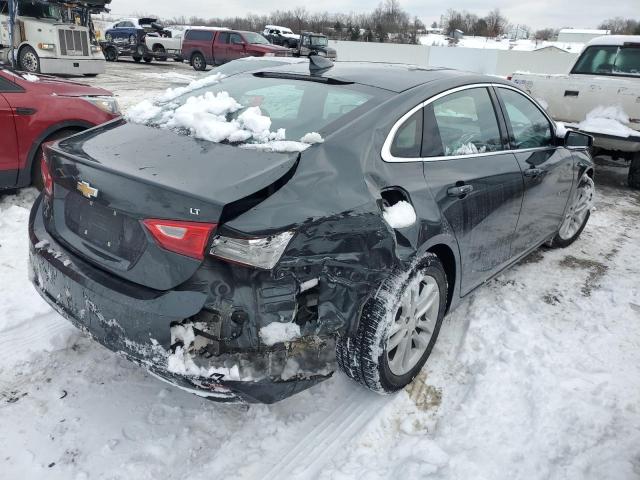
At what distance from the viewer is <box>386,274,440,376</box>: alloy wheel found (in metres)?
Result: 2.65

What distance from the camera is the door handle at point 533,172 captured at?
3.63m

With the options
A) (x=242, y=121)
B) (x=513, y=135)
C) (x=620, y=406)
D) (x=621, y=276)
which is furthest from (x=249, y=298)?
(x=621, y=276)

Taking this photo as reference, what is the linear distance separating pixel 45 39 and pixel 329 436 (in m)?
15.9

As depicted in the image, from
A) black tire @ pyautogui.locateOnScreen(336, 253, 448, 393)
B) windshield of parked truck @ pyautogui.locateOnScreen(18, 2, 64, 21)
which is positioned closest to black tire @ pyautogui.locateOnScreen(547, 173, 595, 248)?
black tire @ pyautogui.locateOnScreen(336, 253, 448, 393)

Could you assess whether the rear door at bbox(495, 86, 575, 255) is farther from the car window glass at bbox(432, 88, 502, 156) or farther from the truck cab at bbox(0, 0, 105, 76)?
the truck cab at bbox(0, 0, 105, 76)

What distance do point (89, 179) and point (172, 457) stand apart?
1327 millimetres

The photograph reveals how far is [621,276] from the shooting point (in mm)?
4504

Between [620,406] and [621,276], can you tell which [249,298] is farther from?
[621,276]

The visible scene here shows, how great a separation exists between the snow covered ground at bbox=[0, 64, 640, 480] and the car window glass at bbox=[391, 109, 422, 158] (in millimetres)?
1307

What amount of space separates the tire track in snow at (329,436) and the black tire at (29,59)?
51.6 feet

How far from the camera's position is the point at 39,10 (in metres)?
15.1

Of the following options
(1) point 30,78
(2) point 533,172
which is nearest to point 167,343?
(2) point 533,172

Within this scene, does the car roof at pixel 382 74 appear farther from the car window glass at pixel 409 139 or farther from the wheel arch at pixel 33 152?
the wheel arch at pixel 33 152

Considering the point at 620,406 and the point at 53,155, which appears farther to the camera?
the point at 620,406
